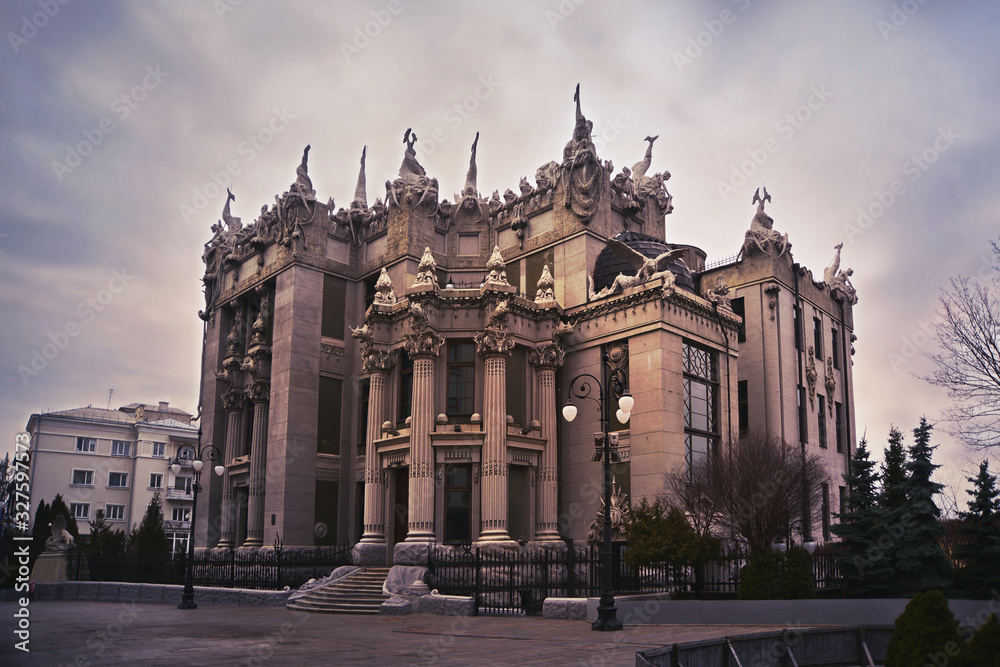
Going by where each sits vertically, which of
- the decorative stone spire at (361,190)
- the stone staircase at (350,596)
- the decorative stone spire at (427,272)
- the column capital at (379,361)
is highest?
the decorative stone spire at (361,190)

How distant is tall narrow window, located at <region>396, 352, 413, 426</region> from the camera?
3444 cm

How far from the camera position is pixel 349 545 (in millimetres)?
38906

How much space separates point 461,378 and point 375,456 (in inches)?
189

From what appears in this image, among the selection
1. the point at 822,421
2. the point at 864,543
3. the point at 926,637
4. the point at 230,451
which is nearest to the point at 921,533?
the point at 864,543

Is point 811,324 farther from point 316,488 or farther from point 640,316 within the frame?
point 316,488

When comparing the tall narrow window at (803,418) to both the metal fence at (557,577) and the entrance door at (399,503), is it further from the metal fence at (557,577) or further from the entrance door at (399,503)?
the entrance door at (399,503)

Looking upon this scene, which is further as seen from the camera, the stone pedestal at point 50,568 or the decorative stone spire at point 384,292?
the stone pedestal at point 50,568

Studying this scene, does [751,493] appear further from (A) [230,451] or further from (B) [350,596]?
(A) [230,451]

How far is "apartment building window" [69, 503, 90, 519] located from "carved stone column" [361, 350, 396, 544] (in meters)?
52.6

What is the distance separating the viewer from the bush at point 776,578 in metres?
21.8

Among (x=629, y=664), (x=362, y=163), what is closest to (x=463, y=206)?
(x=362, y=163)

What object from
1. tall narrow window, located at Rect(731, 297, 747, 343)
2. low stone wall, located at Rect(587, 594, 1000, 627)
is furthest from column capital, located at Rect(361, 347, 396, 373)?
tall narrow window, located at Rect(731, 297, 747, 343)

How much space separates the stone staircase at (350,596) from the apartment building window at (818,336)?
25192 mm

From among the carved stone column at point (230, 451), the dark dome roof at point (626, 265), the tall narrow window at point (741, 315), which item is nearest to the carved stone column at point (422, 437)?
the dark dome roof at point (626, 265)
